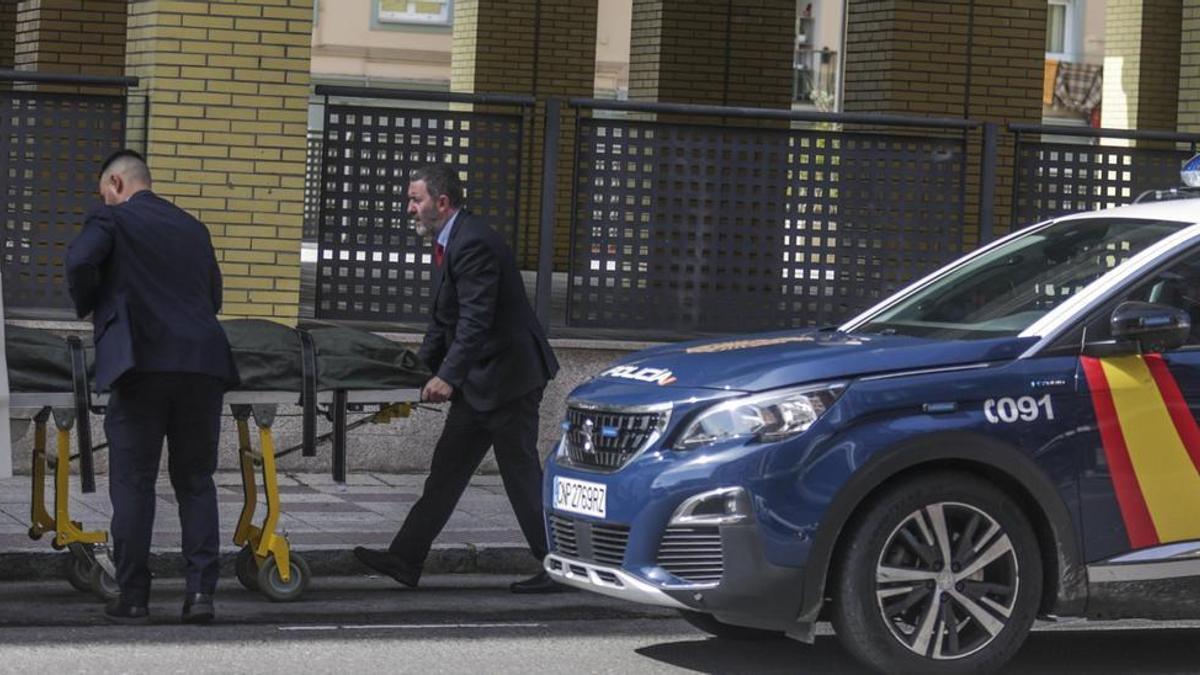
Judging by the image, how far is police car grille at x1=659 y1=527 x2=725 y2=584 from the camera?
279 inches

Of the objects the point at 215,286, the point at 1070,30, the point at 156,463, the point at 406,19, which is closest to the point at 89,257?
the point at 215,286

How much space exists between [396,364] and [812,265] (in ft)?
16.1

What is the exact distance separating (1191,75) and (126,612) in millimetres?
9562

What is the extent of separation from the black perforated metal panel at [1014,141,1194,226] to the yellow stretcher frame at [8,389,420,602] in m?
5.79

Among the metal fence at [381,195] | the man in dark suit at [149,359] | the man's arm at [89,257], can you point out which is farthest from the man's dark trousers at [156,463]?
the metal fence at [381,195]

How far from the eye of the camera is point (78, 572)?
29.5 ft

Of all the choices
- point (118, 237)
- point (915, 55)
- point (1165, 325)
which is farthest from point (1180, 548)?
point (915, 55)

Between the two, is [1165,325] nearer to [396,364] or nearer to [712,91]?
[396,364]

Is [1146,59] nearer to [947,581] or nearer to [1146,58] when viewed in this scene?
[1146,58]

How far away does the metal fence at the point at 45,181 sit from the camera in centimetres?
1222

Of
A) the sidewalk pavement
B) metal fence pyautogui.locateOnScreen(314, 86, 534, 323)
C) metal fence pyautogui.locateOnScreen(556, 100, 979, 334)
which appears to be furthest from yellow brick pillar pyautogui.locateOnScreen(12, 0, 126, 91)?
the sidewalk pavement

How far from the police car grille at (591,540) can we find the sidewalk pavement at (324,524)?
2189 mm

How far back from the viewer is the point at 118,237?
26.8ft

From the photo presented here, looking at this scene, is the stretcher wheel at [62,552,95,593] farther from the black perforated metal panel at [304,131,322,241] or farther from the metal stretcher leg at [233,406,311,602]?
the black perforated metal panel at [304,131,322,241]
